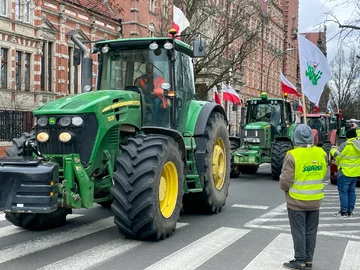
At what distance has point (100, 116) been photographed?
6.36 meters

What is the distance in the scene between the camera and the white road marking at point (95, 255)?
5.43 m

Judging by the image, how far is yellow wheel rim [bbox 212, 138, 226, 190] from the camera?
9047 mm

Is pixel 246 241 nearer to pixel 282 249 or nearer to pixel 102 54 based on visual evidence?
pixel 282 249

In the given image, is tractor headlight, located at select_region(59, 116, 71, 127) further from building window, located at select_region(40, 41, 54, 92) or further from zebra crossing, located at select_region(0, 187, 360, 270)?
building window, located at select_region(40, 41, 54, 92)

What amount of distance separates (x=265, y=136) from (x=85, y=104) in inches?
415

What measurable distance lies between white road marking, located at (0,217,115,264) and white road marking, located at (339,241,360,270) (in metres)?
3.61

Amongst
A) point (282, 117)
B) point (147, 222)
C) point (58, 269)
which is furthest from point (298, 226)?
point (282, 117)

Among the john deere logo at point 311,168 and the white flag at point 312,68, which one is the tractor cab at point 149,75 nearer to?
the john deere logo at point 311,168

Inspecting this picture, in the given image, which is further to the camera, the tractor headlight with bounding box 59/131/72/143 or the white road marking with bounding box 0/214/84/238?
the white road marking with bounding box 0/214/84/238

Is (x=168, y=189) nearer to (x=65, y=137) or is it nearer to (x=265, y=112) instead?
(x=65, y=137)

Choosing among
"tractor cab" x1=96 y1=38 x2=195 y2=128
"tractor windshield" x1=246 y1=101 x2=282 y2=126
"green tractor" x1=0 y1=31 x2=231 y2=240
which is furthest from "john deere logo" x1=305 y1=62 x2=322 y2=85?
"tractor windshield" x1=246 y1=101 x2=282 y2=126

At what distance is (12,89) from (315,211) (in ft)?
74.1

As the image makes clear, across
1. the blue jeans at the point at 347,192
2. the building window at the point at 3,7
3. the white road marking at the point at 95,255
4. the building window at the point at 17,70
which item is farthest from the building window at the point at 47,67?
the white road marking at the point at 95,255

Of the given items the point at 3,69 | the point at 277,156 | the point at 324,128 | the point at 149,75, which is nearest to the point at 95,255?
the point at 149,75
